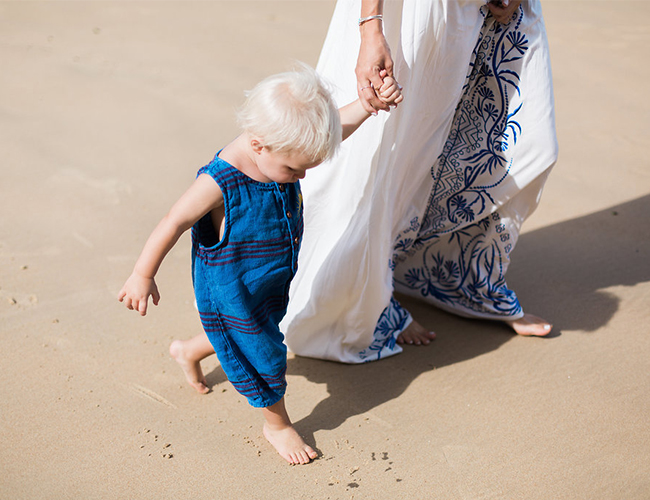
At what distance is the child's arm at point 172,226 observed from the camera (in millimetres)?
1508

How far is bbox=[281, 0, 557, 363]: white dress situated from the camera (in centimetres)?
193

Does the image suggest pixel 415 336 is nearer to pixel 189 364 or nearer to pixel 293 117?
pixel 189 364

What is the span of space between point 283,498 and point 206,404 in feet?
1.50

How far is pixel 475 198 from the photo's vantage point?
2.27 m

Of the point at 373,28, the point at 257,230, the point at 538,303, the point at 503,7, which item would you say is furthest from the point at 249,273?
the point at 538,303

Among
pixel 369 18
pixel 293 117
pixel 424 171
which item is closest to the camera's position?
pixel 293 117

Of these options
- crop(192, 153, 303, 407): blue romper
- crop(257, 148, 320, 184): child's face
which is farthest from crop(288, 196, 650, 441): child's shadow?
crop(257, 148, 320, 184): child's face

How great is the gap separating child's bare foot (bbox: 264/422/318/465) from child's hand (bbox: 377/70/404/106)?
1.00 meters

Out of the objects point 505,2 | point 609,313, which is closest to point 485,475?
point 609,313

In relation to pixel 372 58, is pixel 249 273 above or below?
below

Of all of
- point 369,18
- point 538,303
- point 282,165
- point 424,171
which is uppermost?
point 369,18

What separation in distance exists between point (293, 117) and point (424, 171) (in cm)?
83

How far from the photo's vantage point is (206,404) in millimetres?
2018

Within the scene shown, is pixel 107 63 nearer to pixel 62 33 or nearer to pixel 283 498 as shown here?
pixel 62 33
